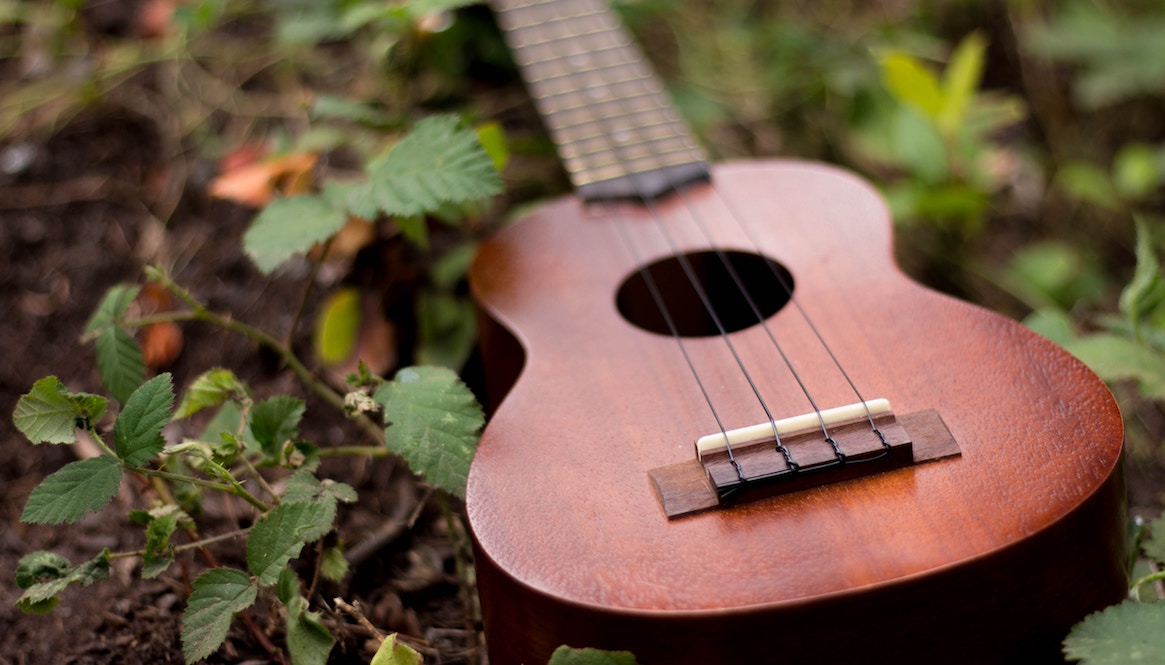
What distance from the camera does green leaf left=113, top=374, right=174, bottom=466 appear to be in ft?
2.96

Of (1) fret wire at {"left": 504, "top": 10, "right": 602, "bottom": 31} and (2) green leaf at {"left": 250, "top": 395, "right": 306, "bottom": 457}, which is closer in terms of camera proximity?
(2) green leaf at {"left": 250, "top": 395, "right": 306, "bottom": 457}

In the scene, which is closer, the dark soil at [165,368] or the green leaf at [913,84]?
the dark soil at [165,368]

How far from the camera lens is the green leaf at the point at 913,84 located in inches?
68.9

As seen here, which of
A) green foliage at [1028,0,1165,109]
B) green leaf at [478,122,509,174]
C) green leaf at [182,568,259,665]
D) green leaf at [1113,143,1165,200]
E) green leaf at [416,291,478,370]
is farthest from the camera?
green foliage at [1028,0,1165,109]

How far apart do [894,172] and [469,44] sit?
3.73 feet

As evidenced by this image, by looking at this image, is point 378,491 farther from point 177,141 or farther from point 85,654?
point 177,141

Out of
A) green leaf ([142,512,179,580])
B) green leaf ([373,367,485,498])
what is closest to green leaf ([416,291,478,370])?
green leaf ([373,367,485,498])

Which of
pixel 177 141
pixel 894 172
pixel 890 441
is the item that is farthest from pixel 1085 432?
pixel 177 141

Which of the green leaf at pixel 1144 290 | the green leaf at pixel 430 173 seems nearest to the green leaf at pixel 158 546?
the green leaf at pixel 430 173

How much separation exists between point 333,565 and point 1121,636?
2.52 ft

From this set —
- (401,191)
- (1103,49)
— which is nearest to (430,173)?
(401,191)

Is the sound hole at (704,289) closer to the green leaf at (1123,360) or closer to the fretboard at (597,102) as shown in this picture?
the fretboard at (597,102)

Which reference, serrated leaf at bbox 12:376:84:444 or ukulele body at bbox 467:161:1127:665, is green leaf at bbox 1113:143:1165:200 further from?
serrated leaf at bbox 12:376:84:444

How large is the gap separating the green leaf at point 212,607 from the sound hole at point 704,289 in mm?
572
